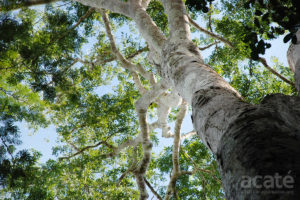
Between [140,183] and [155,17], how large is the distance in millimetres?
5613

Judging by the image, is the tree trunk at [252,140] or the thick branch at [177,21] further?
the thick branch at [177,21]

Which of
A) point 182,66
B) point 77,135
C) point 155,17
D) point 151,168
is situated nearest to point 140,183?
point 151,168

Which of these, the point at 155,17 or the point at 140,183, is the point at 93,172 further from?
the point at 155,17

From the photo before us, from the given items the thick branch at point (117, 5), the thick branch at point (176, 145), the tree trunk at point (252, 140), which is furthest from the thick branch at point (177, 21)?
the thick branch at point (176, 145)

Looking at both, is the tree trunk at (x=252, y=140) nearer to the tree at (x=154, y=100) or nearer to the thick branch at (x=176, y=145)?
the tree at (x=154, y=100)

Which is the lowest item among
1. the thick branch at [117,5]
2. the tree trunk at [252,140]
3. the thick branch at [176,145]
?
the tree trunk at [252,140]

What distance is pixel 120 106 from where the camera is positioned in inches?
330

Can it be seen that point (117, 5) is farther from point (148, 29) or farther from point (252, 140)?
Answer: point (252, 140)

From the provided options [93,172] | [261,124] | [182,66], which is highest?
[93,172]

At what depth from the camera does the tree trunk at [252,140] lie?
2.85ft

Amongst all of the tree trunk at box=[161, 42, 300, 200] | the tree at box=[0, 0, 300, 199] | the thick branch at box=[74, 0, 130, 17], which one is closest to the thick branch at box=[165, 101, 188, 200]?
the tree at box=[0, 0, 300, 199]

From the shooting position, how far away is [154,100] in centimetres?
744

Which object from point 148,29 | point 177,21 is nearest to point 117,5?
point 148,29

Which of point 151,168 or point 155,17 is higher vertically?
point 155,17
